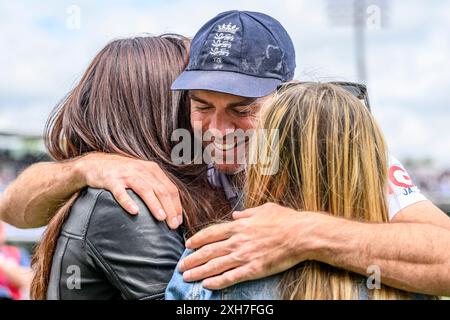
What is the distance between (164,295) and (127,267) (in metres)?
0.14

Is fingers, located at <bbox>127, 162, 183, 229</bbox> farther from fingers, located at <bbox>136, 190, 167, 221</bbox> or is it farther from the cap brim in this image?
the cap brim

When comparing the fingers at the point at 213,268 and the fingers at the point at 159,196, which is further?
the fingers at the point at 159,196

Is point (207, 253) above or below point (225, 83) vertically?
below

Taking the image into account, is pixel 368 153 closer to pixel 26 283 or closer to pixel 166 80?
pixel 166 80

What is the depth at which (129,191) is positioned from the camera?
6.83ft

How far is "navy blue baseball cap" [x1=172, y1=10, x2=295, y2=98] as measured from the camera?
98.3 inches

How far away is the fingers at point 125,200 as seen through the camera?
2.02 metres

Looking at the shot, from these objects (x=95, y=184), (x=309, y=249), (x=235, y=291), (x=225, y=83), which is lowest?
(x=235, y=291)

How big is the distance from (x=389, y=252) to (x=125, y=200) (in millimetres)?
759

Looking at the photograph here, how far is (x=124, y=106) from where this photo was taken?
2377 millimetres

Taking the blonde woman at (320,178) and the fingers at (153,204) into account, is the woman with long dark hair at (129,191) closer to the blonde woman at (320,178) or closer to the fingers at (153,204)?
the fingers at (153,204)

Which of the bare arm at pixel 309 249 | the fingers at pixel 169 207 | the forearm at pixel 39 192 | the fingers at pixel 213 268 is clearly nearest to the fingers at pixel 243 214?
the bare arm at pixel 309 249

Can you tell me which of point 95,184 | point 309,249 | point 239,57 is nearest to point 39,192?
point 95,184

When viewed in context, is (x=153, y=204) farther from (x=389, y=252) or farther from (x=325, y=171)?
(x=389, y=252)
